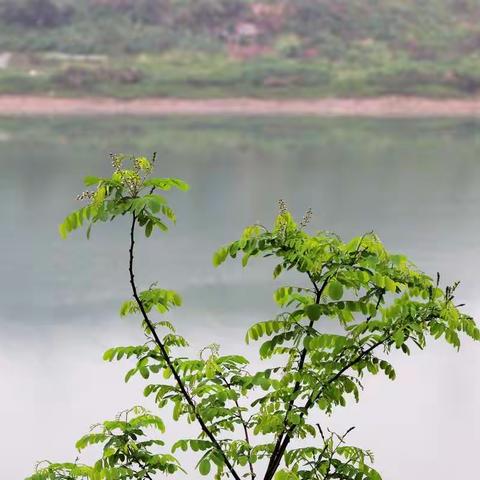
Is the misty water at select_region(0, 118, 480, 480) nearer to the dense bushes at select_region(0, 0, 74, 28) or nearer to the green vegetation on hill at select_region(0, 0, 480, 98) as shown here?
the green vegetation on hill at select_region(0, 0, 480, 98)

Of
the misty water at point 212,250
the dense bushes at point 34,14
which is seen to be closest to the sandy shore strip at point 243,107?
the misty water at point 212,250

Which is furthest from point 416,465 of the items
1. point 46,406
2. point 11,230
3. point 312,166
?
point 312,166

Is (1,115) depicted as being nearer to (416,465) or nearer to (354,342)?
(416,465)

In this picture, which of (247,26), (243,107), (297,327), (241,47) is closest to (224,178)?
(243,107)

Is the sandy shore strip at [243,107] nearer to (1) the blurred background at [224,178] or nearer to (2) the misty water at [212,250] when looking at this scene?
(1) the blurred background at [224,178]

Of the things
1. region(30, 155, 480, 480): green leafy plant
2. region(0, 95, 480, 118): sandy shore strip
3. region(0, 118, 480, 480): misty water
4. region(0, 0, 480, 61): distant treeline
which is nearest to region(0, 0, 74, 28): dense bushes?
region(0, 0, 480, 61): distant treeline

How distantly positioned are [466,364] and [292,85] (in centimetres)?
1996

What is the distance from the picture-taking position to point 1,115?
24.2m

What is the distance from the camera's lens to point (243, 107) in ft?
84.0

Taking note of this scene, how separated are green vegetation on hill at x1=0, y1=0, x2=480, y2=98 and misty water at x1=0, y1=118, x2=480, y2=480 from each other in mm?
3158

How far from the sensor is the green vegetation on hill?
2619 centimetres

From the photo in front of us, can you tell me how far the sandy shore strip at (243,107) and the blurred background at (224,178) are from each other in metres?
0.23

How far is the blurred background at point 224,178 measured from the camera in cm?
632

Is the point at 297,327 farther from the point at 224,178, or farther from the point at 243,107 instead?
the point at 243,107
